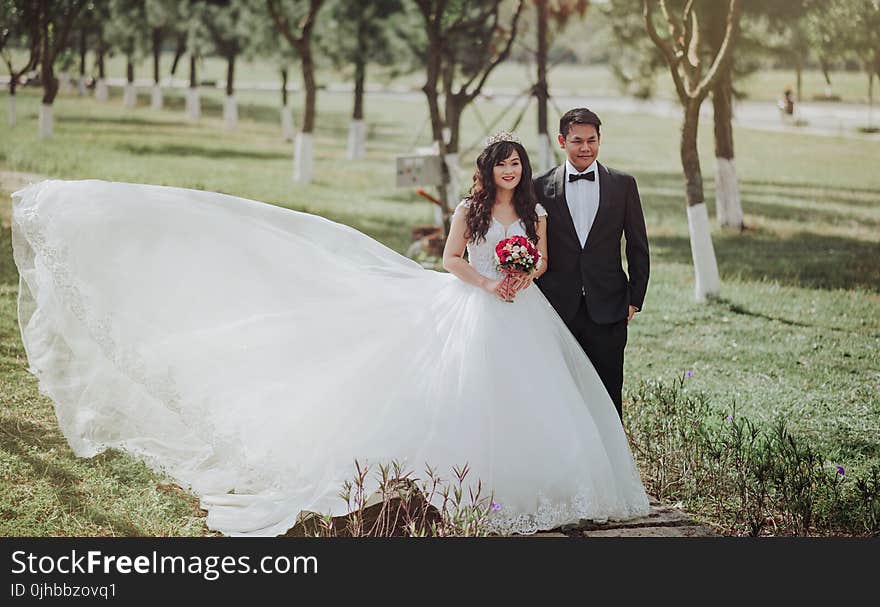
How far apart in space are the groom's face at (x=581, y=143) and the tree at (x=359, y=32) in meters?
22.7

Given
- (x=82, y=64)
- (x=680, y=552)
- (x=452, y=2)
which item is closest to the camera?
(x=680, y=552)

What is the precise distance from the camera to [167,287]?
21.9 ft

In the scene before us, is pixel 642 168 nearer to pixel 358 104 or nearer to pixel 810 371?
pixel 358 104

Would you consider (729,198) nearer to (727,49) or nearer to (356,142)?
(727,49)

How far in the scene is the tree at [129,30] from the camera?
121 ft

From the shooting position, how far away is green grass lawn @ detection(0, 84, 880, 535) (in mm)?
6555

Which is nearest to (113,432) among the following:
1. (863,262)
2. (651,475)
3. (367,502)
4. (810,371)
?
(367,502)

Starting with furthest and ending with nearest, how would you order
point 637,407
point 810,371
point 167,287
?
point 810,371 < point 637,407 < point 167,287

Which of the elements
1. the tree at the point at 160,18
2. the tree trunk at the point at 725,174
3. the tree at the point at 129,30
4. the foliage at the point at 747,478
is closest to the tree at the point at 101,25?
the tree at the point at 129,30

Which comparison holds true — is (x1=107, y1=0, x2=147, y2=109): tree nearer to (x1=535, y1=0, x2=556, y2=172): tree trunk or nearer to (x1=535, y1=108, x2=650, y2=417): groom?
(x1=535, y1=0, x2=556, y2=172): tree trunk

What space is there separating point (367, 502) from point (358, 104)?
83.5ft

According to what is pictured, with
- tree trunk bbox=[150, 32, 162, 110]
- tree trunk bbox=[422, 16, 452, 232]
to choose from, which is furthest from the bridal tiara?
tree trunk bbox=[150, 32, 162, 110]

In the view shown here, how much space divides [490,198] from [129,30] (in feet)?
122

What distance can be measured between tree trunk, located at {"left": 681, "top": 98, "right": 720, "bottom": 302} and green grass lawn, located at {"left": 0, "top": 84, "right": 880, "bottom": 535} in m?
0.29
